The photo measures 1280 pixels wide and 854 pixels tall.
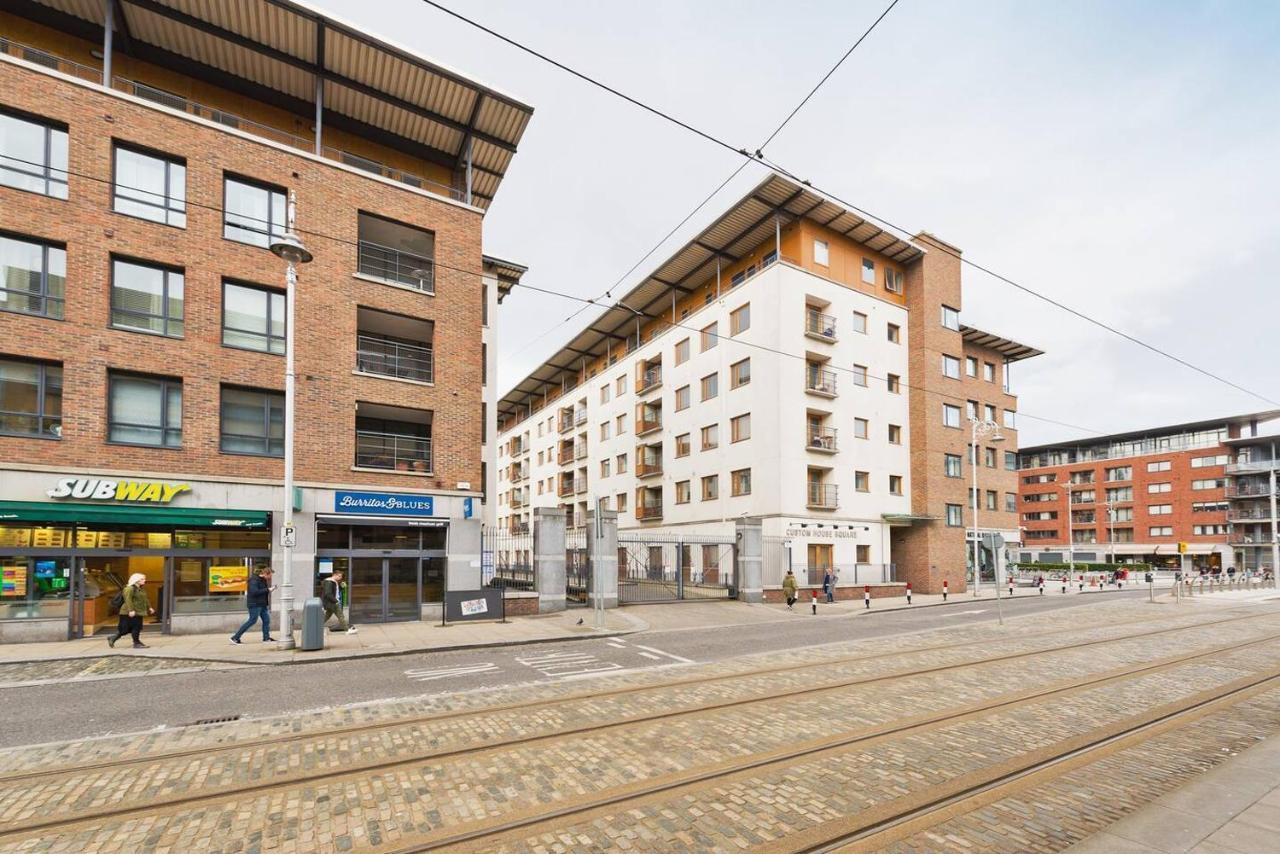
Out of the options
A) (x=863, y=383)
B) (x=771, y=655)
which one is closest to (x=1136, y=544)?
(x=863, y=383)

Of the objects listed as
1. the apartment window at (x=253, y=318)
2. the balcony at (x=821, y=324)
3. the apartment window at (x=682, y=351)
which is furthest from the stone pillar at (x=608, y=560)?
the apartment window at (x=682, y=351)

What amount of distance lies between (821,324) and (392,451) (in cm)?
2276

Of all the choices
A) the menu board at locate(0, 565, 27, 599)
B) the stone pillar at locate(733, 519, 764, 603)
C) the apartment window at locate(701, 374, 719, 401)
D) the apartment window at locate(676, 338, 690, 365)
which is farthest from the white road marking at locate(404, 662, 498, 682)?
the apartment window at locate(676, 338, 690, 365)

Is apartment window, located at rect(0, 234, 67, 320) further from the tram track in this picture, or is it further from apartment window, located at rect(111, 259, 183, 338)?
the tram track

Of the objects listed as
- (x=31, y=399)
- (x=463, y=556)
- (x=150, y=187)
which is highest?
(x=150, y=187)

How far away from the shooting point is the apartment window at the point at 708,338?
123ft

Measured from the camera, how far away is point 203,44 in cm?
1920

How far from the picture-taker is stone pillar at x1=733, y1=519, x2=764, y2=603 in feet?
90.5

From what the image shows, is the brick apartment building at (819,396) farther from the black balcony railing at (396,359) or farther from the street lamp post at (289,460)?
the street lamp post at (289,460)

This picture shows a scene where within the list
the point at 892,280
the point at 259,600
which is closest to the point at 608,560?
the point at 259,600

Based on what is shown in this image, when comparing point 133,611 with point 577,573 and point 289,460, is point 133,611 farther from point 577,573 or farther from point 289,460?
point 577,573

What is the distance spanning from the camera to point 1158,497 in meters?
72.7

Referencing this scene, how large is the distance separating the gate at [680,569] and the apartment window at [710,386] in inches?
328

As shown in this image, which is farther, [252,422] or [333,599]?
[252,422]
